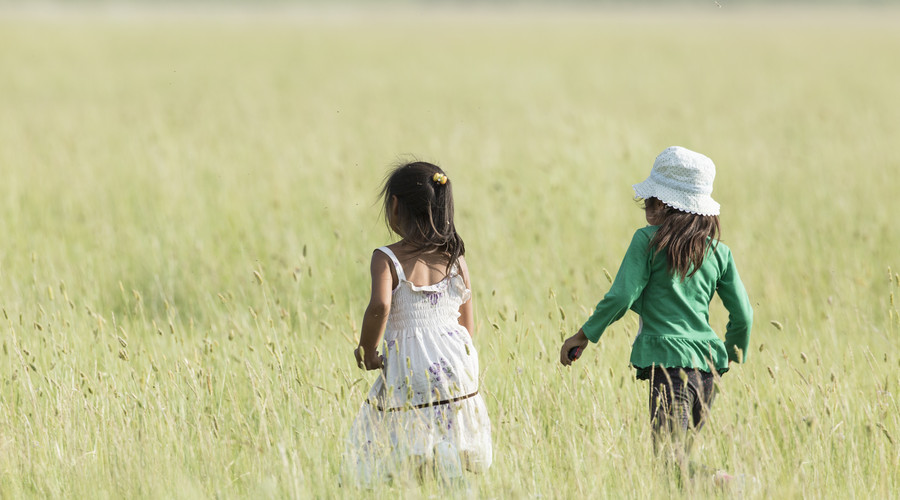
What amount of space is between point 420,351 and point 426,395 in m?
0.15

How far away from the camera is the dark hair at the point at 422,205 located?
2975mm

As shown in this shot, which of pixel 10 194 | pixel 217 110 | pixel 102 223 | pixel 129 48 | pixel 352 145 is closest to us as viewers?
pixel 102 223

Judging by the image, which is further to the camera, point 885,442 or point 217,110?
point 217,110

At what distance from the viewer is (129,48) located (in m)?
25.3

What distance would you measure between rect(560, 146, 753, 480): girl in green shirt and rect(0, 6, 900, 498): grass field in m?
0.18

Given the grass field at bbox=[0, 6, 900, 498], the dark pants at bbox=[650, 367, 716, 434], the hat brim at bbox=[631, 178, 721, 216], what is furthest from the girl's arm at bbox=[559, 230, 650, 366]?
the grass field at bbox=[0, 6, 900, 498]

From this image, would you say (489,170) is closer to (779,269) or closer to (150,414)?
(779,269)

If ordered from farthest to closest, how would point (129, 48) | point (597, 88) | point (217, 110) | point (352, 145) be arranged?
point (129, 48), point (597, 88), point (217, 110), point (352, 145)

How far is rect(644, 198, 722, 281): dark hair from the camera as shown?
2.94 metres

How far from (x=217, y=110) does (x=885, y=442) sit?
34.1 feet

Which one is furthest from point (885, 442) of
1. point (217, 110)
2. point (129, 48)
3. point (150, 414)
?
point (129, 48)

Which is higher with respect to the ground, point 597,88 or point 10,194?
point 597,88

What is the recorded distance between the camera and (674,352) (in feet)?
9.89

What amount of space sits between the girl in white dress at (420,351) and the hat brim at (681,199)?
66 centimetres
